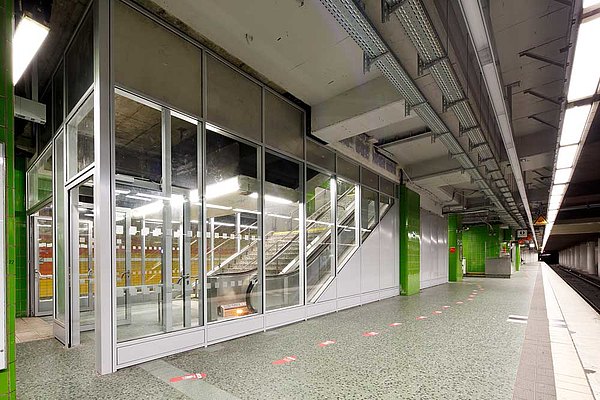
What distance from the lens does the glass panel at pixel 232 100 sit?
4504 millimetres

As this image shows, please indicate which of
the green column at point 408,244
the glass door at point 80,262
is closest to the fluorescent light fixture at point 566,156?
the green column at point 408,244

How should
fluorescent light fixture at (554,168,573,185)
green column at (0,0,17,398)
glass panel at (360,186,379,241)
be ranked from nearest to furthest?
green column at (0,0,17,398) → fluorescent light fixture at (554,168,573,185) → glass panel at (360,186,379,241)

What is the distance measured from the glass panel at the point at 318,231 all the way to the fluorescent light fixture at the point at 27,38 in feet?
13.6

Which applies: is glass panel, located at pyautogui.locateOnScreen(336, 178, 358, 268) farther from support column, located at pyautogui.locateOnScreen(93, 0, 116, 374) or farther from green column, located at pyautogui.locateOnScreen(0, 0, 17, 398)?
green column, located at pyautogui.locateOnScreen(0, 0, 17, 398)

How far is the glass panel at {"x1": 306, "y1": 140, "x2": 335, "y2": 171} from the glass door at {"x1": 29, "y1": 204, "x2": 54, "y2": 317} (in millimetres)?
5208

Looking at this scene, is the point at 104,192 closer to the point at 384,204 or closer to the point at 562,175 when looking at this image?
the point at 384,204

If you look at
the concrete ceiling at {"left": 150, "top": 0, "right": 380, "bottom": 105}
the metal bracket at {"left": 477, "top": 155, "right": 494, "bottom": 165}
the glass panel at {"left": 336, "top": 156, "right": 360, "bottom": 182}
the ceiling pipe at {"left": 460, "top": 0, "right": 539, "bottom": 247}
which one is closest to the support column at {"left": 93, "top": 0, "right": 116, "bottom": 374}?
the concrete ceiling at {"left": 150, "top": 0, "right": 380, "bottom": 105}

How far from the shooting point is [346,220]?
7359mm

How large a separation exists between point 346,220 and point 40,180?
19.6 ft

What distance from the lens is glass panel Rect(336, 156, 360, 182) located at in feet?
23.0

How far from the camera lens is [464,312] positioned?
663 centimetres

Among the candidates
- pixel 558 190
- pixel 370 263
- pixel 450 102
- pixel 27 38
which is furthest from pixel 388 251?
pixel 27 38

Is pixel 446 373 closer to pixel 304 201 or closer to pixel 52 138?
pixel 304 201

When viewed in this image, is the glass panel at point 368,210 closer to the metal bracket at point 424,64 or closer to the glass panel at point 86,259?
the metal bracket at point 424,64
